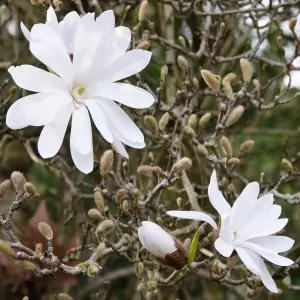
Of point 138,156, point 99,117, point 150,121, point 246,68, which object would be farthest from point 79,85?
point 138,156

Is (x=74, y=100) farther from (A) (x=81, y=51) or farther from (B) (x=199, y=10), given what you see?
(B) (x=199, y=10)

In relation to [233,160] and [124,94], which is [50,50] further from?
[233,160]

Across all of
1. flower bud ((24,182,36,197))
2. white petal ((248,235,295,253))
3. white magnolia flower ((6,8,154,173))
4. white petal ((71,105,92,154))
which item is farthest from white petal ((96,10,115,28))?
white petal ((248,235,295,253))

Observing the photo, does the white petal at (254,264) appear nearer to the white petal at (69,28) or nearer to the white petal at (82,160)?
the white petal at (82,160)

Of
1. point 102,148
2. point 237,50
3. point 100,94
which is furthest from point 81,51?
point 237,50

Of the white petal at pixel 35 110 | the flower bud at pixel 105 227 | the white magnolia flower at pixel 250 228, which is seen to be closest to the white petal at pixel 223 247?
the white magnolia flower at pixel 250 228

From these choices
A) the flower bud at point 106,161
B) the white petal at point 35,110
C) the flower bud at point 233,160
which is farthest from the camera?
the flower bud at point 233,160

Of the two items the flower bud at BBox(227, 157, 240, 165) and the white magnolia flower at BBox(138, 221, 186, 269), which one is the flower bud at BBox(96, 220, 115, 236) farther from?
the flower bud at BBox(227, 157, 240, 165)
